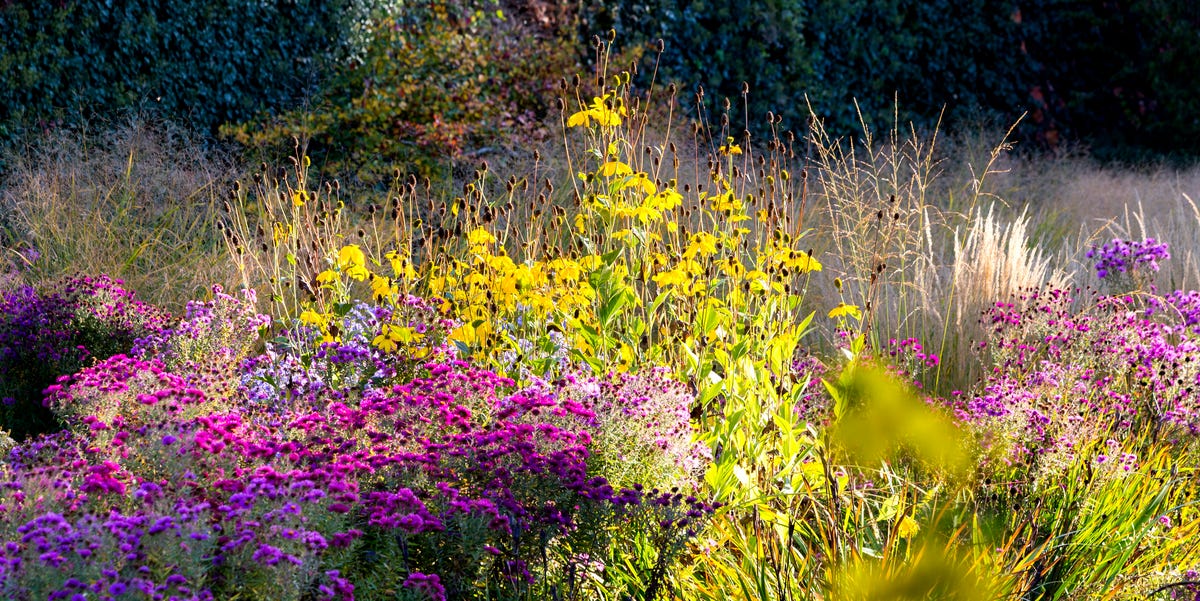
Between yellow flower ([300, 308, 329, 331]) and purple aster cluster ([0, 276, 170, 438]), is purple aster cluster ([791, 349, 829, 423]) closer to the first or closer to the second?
yellow flower ([300, 308, 329, 331])

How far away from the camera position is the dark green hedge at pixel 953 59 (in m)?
10.4

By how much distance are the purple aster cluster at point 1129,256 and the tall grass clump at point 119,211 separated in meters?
4.26

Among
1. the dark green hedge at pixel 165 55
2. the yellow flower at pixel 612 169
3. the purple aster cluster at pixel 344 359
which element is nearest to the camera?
the yellow flower at pixel 612 169

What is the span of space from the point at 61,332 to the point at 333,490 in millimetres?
2810

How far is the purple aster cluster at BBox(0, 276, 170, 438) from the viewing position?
15.4ft

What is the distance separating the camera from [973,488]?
3.71 m

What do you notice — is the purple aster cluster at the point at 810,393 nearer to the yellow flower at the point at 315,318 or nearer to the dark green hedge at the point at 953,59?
the yellow flower at the point at 315,318

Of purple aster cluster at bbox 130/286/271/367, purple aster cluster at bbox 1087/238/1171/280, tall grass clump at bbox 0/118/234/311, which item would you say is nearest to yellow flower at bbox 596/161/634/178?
purple aster cluster at bbox 130/286/271/367

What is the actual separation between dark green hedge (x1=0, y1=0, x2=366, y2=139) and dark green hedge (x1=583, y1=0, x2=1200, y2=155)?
2703mm

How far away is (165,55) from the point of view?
814cm

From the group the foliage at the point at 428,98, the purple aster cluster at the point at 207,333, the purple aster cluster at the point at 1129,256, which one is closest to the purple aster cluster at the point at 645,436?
the purple aster cluster at the point at 207,333

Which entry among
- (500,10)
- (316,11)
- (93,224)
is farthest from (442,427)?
(500,10)

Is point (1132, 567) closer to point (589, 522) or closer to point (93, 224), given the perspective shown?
point (589, 522)

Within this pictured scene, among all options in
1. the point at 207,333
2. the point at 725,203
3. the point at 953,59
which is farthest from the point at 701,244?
the point at 953,59
